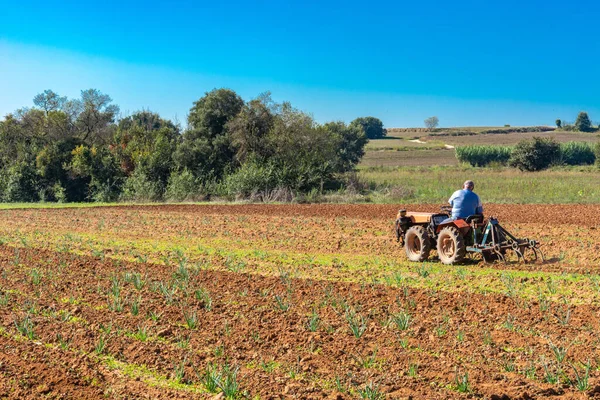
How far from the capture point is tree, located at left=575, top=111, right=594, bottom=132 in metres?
113

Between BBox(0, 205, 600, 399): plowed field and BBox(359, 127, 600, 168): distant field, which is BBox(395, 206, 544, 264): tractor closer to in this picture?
BBox(0, 205, 600, 399): plowed field

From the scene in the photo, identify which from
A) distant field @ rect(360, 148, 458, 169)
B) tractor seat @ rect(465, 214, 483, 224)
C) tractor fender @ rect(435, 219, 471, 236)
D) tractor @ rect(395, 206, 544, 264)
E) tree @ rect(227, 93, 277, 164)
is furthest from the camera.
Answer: distant field @ rect(360, 148, 458, 169)

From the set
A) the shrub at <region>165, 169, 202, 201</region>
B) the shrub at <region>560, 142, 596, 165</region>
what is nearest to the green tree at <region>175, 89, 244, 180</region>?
the shrub at <region>165, 169, 202, 201</region>

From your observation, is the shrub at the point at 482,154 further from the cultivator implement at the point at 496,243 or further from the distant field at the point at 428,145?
the cultivator implement at the point at 496,243

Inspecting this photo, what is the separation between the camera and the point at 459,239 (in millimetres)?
12070

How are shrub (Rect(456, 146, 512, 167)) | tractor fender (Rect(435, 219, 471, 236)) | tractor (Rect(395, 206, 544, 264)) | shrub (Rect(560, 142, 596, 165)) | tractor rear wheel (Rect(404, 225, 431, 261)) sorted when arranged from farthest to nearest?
shrub (Rect(456, 146, 512, 167)), shrub (Rect(560, 142, 596, 165)), tractor rear wheel (Rect(404, 225, 431, 261)), tractor fender (Rect(435, 219, 471, 236)), tractor (Rect(395, 206, 544, 264))

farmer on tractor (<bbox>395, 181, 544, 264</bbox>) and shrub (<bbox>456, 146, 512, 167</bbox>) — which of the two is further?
shrub (<bbox>456, 146, 512, 167</bbox>)

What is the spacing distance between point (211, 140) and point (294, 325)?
3115 cm

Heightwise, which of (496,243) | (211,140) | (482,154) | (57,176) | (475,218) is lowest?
Result: (496,243)

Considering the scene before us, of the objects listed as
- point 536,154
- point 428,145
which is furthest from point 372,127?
point 536,154

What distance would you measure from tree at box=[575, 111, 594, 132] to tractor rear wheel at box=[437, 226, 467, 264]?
112 meters

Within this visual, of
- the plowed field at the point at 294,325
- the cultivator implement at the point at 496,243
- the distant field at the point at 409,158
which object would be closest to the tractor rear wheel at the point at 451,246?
the cultivator implement at the point at 496,243

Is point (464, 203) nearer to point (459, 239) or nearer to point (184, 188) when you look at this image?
point (459, 239)

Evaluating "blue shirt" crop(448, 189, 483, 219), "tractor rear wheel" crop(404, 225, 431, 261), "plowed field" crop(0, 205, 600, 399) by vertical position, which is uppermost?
"blue shirt" crop(448, 189, 483, 219)
